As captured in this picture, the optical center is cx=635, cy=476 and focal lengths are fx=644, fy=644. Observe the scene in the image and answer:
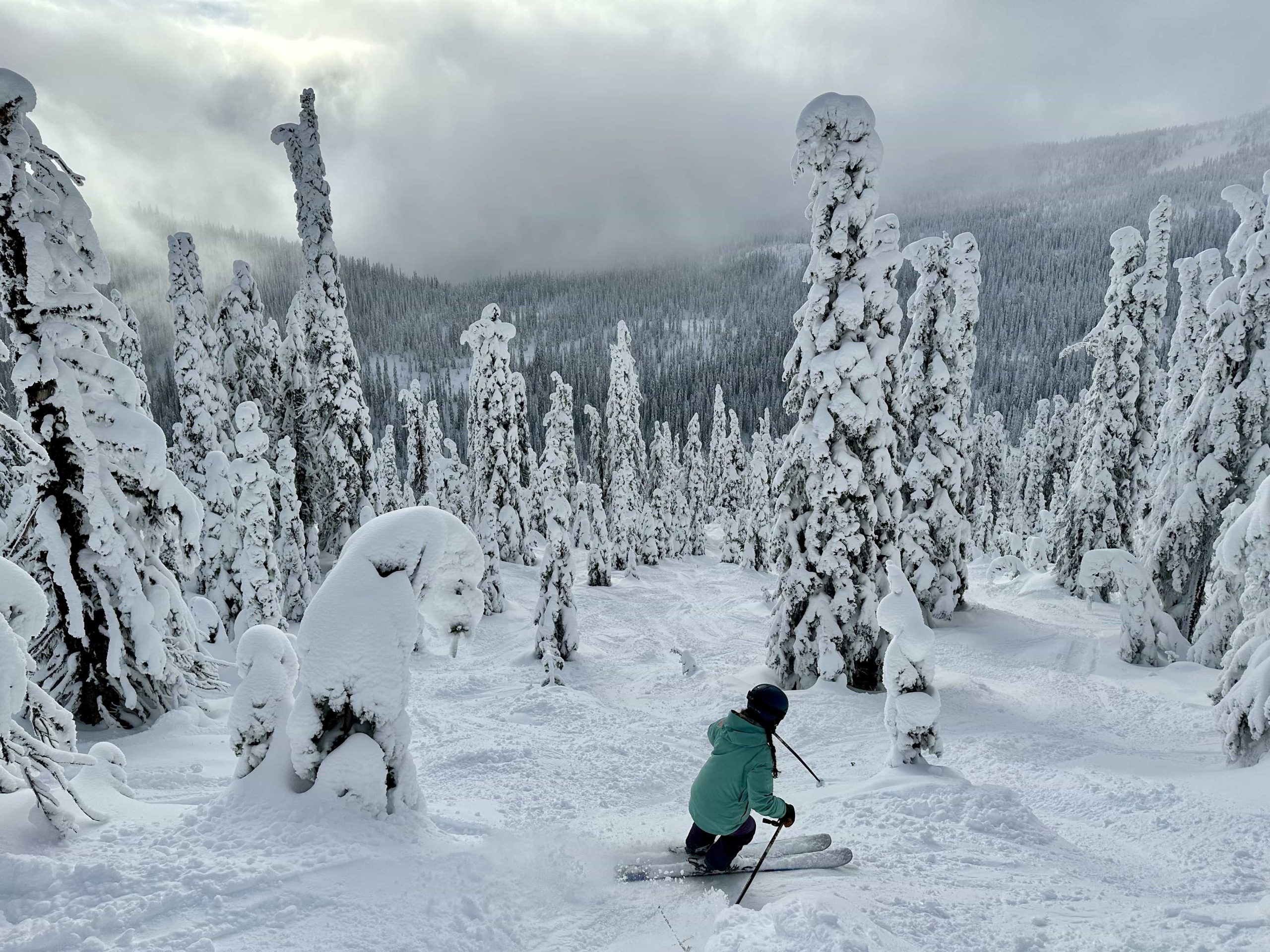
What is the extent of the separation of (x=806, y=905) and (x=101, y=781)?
605 centimetres

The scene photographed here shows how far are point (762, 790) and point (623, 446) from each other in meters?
41.3

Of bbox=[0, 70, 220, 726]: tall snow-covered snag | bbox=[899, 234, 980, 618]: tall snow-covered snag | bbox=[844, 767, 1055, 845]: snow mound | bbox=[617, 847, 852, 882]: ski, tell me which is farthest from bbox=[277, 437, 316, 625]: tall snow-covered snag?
bbox=[899, 234, 980, 618]: tall snow-covered snag

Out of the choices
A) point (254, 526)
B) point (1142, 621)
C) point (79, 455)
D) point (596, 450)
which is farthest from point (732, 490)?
point (79, 455)

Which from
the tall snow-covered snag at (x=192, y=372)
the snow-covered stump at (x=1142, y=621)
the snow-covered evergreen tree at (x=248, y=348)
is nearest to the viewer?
the snow-covered stump at (x=1142, y=621)

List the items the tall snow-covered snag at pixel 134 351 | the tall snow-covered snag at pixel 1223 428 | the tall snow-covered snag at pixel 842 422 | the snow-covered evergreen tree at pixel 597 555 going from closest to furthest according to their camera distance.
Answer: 1. the tall snow-covered snag at pixel 134 351
2. the tall snow-covered snag at pixel 842 422
3. the tall snow-covered snag at pixel 1223 428
4. the snow-covered evergreen tree at pixel 597 555

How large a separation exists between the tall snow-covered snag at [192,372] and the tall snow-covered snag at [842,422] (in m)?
21.3

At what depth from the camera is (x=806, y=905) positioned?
4238 millimetres

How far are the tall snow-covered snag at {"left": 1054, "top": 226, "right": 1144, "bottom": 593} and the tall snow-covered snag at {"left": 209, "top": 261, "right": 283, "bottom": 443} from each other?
98.1 ft

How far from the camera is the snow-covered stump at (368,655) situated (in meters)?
5.46

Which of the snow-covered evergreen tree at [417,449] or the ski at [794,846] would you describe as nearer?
the ski at [794,846]

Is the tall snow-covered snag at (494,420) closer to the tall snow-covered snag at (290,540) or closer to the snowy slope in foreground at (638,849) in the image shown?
the tall snow-covered snag at (290,540)

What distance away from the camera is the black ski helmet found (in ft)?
17.7

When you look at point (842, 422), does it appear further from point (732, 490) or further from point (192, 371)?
point (732, 490)

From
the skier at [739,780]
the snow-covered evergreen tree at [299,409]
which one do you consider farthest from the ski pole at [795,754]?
the snow-covered evergreen tree at [299,409]
